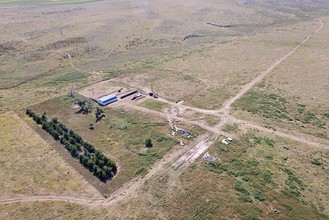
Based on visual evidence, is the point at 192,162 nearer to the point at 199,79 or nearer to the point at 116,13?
the point at 199,79

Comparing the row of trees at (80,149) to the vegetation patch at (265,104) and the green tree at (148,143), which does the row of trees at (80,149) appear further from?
the vegetation patch at (265,104)

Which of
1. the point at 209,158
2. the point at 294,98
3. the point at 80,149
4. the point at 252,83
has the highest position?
the point at 209,158

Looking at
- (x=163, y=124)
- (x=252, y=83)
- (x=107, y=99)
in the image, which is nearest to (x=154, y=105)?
(x=163, y=124)

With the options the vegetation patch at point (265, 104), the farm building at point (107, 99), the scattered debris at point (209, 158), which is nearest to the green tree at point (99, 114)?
the farm building at point (107, 99)

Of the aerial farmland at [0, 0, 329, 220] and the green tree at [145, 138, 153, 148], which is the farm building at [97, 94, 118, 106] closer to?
the aerial farmland at [0, 0, 329, 220]

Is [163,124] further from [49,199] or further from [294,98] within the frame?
[294,98]

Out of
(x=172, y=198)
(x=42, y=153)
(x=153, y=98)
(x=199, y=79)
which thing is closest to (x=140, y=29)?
(x=199, y=79)
